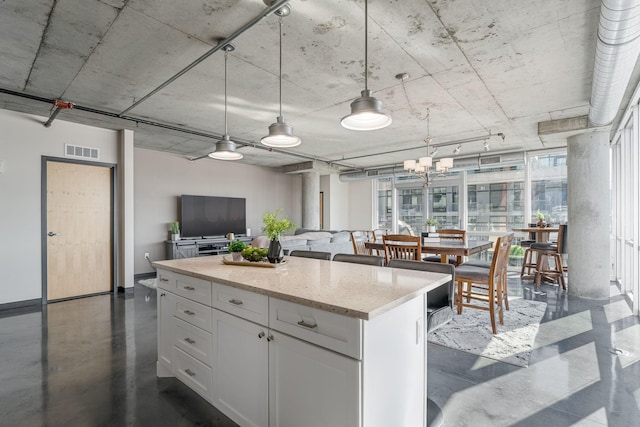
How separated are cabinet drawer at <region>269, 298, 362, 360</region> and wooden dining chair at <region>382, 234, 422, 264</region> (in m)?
2.39

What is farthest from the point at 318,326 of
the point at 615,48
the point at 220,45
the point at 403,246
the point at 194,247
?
the point at 194,247

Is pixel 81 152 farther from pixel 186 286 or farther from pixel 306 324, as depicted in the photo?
pixel 306 324

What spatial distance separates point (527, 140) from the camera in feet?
19.6

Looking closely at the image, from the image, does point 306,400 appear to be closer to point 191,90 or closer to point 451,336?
point 451,336

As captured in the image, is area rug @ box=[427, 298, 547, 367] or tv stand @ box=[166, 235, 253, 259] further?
tv stand @ box=[166, 235, 253, 259]

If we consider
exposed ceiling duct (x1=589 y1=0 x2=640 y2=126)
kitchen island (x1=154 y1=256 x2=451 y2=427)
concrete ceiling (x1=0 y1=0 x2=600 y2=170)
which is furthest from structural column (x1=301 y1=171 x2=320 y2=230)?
kitchen island (x1=154 y1=256 x2=451 y2=427)

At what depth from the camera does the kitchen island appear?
1.31 m

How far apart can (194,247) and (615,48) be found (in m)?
7.03

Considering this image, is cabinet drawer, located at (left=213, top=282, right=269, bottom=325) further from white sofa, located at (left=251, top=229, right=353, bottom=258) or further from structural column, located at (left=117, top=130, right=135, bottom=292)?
structural column, located at (left=117, top=130, right=135, bottom=292)

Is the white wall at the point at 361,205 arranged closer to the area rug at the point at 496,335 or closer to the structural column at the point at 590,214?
the structural column at the point at 590,214

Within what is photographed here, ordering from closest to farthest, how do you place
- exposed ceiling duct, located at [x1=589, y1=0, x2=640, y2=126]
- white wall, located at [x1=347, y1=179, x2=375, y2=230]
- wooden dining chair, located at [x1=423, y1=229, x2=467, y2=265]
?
exposed ceiling duct, located at [x1=589, y1=0, x2=640, y2=126] < wooden dining chair, located at [x1=423, y1=229, x2=467, y2=265] < white wall, located at [x1=347, y1=179, x2=375, y2=230]

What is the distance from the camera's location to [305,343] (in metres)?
1.44

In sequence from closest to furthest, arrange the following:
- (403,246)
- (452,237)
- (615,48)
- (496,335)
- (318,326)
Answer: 1. (318,326)
2. (615,48)
3. (496,335)
4. (403,246)
5. (452,237)

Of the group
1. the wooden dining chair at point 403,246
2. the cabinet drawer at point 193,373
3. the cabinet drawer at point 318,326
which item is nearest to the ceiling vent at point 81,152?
the cabinet drawer at point 193,373
